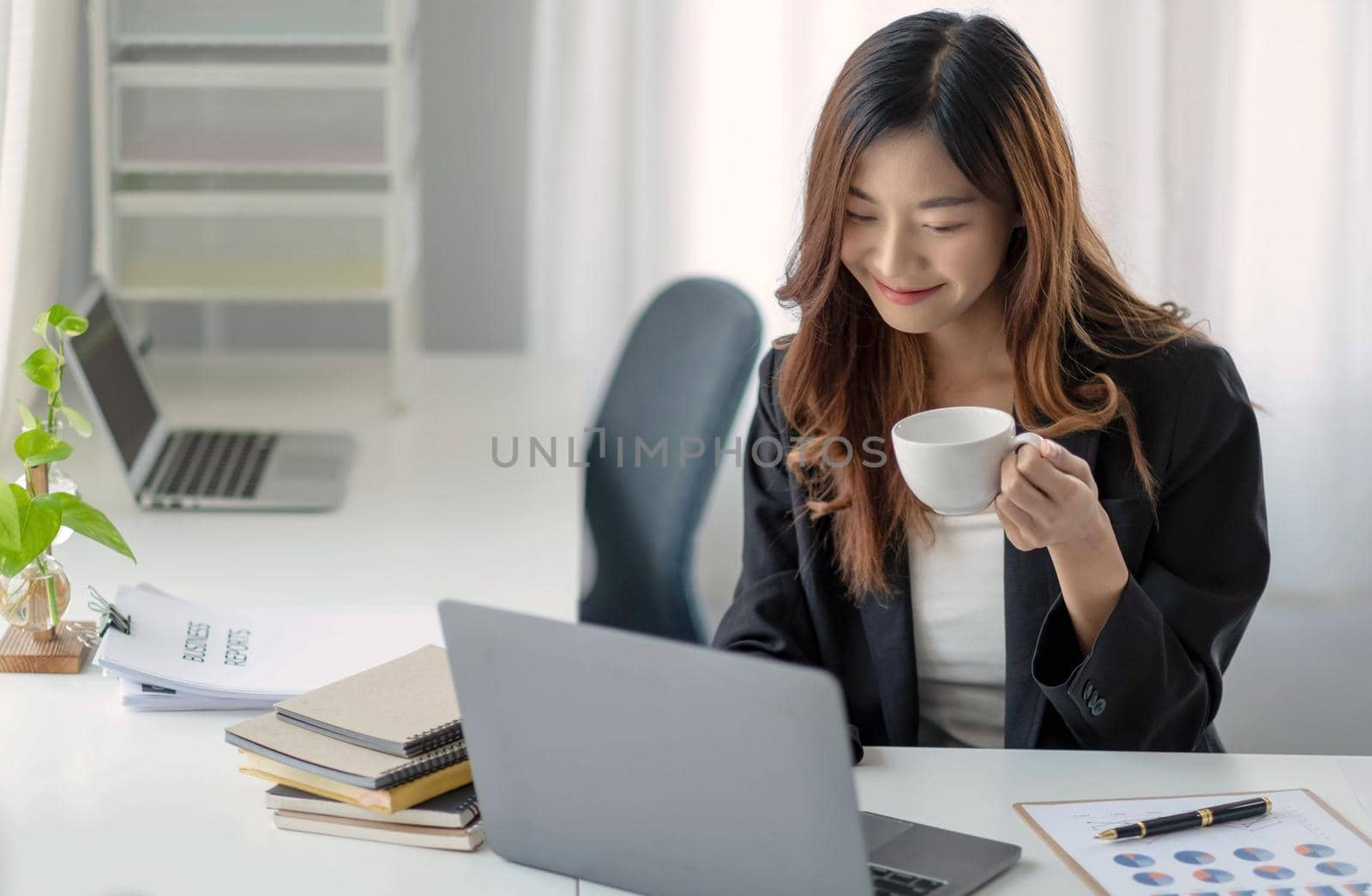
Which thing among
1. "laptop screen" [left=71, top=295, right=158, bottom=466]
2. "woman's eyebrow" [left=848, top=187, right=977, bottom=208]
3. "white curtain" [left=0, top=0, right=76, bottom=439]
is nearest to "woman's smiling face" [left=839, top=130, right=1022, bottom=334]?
"woman's eyebrow" [left=848, top=187, right=977, bottom=208]

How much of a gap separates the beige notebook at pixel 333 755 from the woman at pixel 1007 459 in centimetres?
36

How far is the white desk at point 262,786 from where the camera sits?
989mm

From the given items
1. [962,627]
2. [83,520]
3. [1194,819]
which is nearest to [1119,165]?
[962,627]

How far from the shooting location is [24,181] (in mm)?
2010

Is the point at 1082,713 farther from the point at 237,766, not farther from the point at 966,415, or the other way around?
the point at 237,766

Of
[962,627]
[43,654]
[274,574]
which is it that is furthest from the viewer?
[274,574]

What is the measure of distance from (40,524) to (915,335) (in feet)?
2.77

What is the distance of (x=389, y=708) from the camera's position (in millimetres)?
1102

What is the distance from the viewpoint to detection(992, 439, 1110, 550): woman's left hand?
1093 millimetres

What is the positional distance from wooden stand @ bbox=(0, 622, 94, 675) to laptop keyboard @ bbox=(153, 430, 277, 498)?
519 millimetres

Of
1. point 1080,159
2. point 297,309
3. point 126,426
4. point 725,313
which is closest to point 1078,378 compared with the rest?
point 725,313

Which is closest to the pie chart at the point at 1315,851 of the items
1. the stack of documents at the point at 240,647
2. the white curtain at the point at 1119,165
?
the stack of documents at the point at 240,647

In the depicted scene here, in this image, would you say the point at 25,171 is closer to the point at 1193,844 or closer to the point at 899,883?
the point at 899,883

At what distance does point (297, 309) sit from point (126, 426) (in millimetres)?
915
